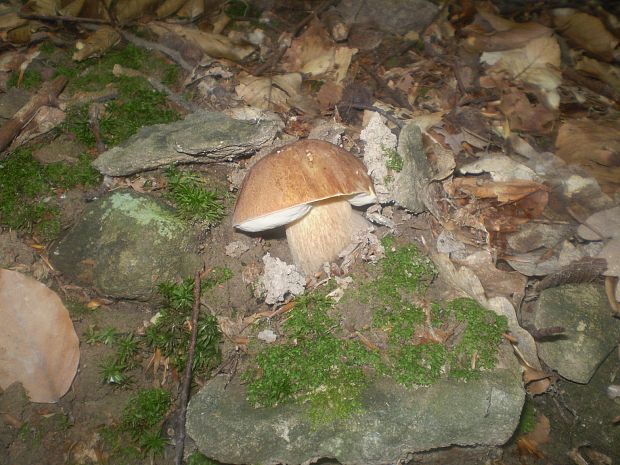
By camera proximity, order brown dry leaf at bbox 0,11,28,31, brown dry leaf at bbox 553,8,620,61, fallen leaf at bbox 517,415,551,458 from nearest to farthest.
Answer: fallen leaf at bbox 517,415,551,458 → brown dry leaf at bbox 0,11,28,31 → brown dry leaf at bbox 553,8,620,61

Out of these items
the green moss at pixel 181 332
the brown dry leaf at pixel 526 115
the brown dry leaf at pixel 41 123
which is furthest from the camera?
the brown dry leaf at pixel 526 115

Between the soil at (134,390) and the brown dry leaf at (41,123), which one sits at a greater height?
the brown dry leaf at (41,123)

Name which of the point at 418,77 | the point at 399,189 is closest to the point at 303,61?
the point at 418,77

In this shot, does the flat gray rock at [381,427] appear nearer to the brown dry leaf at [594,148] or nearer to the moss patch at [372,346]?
the moss patch at [372,346]

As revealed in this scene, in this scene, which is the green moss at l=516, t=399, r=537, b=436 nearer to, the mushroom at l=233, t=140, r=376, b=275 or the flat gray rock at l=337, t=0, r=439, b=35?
the mushroom at l=233, t=140, r=376, b=275

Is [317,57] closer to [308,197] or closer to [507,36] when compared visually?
[507,36]

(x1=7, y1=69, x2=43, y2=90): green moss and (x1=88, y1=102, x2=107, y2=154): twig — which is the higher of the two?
(x1=7, y1=69, x2=43, y2=90): green moss

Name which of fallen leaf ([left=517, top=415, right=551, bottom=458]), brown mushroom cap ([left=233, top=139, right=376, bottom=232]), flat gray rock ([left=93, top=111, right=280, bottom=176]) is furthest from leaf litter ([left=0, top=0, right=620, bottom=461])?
brown mushroom cap ([left=233, top=139, right=376, bottom=232])

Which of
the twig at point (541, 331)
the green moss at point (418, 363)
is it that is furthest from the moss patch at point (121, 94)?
the twig at point (541, 331)
